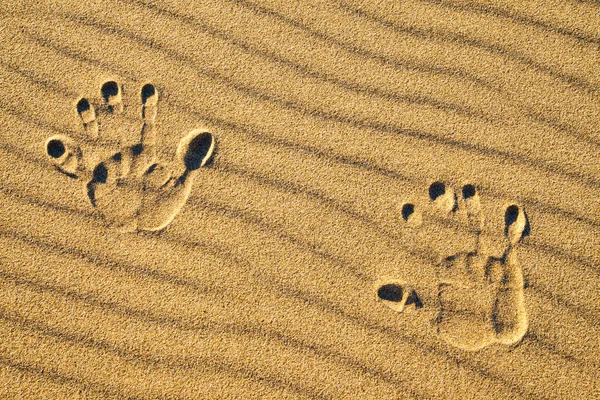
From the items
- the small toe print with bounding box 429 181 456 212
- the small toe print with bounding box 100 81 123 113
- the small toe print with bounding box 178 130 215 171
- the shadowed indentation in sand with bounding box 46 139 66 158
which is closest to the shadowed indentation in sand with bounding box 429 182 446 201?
the small toe print with bounding box 429 181 456 212

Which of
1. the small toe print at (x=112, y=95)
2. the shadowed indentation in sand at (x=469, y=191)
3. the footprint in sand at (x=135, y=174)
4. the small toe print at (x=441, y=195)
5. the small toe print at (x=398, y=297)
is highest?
the small toe print at (x=112, y=95)

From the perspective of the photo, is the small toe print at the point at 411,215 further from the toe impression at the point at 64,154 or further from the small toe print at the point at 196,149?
the toe impression at the point at 64,154

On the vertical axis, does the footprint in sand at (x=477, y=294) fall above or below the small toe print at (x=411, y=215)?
below

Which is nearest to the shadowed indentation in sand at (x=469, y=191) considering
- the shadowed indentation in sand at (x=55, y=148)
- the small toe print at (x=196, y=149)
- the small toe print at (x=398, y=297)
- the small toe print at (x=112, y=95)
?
the small toe print at (x=398, y=297)

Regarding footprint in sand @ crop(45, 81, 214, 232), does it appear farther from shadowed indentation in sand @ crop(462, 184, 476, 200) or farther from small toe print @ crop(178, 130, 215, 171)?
shadowed indentation in sand @ crop(462, 184, 476, 200)

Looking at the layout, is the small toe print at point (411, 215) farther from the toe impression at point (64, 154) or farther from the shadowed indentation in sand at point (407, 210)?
the toe impression at point (64, 154)

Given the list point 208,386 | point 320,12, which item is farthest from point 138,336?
point 320,12

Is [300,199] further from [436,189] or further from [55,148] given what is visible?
[55,148]

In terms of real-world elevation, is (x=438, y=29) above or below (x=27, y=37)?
above

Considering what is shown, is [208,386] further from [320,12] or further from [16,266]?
[320,12]
